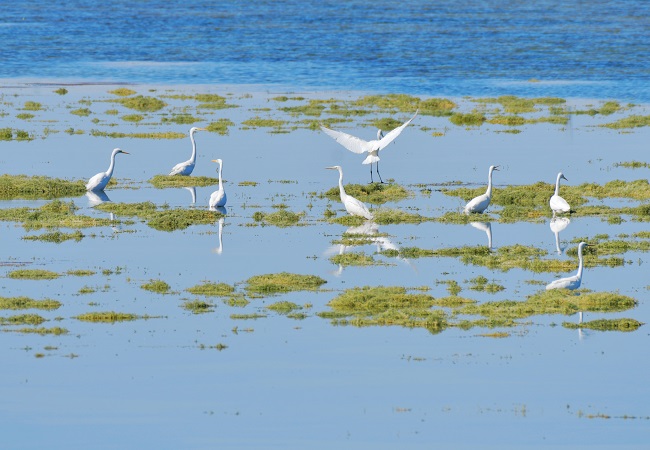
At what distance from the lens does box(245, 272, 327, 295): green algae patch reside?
809 inches

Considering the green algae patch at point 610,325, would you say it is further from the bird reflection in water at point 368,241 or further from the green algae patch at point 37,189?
the green algae patch at point 37,189

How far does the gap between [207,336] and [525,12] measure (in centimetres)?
8746

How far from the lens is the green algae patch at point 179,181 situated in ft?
105

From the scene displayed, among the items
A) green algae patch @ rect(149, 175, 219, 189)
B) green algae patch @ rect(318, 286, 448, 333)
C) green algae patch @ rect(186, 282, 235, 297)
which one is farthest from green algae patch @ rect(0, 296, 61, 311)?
green algae patch @ rect(149, 175, 219, 189)

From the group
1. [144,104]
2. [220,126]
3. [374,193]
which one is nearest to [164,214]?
[374,193]

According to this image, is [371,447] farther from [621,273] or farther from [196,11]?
[196,11]

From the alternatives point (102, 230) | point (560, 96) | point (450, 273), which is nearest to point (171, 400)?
point (450, 273)

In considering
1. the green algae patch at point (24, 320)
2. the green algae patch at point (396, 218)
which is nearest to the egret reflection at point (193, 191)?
the green algae patch at point (396, 218)

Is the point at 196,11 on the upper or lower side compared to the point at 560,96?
upper

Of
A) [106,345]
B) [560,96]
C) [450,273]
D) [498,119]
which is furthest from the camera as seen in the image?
[560,96]

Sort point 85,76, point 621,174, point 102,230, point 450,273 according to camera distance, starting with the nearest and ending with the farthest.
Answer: point 450,273, point 102,230, point 621,174, point 85,76

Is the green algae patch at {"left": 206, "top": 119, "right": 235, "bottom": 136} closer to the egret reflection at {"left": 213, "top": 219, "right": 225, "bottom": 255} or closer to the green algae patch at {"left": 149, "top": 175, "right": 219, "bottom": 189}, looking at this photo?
the green algae patch at {"left": 149, "top": 175, "right": 219, "bottom": 189}

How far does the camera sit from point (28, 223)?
26203 millimetres

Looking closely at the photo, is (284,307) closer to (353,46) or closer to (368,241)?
(368,241)
